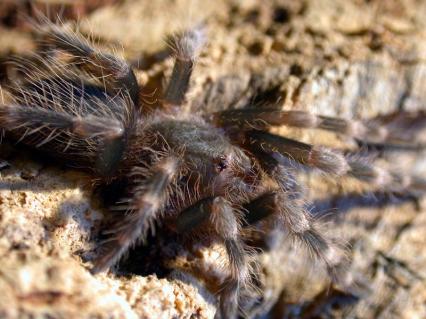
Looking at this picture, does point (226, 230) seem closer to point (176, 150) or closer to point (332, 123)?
→ point (176, 150)

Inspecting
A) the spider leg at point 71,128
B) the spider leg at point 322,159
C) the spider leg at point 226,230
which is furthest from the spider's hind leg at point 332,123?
the spider leg at point 71,128

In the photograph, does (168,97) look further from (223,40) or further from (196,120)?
(223,40)

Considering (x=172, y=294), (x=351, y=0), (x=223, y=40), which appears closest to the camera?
(x=172, y=294)

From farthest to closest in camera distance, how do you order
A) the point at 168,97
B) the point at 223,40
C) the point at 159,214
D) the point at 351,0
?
the point at 351,0, the point at 223,40, the point at 168,97, the point at 159,214

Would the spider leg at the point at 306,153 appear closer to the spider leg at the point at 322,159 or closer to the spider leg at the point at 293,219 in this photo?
the spider leg at the point at 322,159

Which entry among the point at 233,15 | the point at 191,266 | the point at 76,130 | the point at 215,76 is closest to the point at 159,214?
the point at 191,266

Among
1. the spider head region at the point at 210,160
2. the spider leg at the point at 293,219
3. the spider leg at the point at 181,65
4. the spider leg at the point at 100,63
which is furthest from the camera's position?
the spider leg at the point at 181,65
